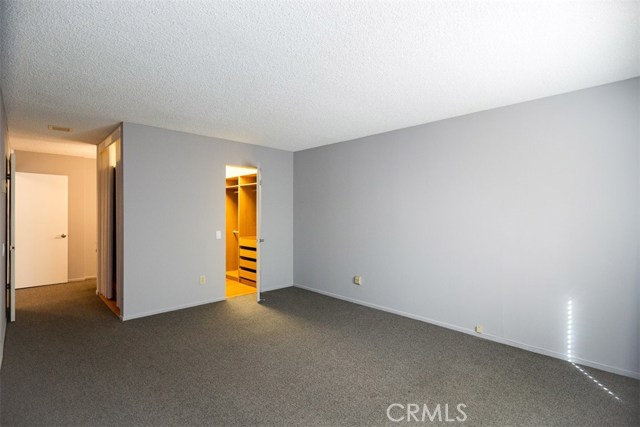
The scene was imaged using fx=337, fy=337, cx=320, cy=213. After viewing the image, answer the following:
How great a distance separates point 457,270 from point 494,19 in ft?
9.07

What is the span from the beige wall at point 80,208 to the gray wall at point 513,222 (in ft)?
17.3

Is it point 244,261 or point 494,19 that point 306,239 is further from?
point 494,19

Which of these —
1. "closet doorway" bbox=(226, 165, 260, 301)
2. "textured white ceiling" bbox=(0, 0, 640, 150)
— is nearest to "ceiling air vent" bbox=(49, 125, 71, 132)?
"textured white ceiling" bbox=(0, 0, 640, 150)

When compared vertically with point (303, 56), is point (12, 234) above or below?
below

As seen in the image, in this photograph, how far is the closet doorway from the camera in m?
6.27

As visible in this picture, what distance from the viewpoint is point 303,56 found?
8.24 feet

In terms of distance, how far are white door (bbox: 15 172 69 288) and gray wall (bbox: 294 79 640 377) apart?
5461mm

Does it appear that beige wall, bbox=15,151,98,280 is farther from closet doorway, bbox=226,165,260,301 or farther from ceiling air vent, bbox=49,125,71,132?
closet doorway, bbox=226,165,260,301

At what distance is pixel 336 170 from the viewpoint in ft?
18.0

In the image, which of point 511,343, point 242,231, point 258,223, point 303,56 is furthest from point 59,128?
point 511,343

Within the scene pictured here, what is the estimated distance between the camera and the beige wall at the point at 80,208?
6.50m

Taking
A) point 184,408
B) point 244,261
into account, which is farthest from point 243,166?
point 184,408

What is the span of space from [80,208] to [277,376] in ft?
19.8

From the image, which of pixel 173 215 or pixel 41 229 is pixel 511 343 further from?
pixel 41 229
